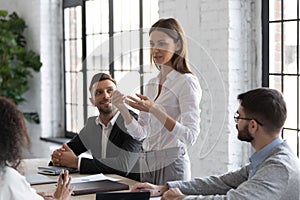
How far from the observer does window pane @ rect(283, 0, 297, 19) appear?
155 inches

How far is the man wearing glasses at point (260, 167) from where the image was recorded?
2.26 meters

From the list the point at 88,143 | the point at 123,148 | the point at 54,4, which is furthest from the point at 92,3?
the point at 123,148

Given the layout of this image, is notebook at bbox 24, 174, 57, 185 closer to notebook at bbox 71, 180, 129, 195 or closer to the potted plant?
notebook at bbox 71, 180, 129, 195

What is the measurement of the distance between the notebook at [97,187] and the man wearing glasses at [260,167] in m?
0.26

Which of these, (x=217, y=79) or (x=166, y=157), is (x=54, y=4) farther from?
(x=166, y=157)

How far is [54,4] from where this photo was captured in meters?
6.82

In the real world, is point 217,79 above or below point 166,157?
above

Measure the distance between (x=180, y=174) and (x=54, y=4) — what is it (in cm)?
429

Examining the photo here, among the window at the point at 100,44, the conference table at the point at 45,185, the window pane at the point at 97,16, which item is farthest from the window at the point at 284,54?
the window pane at the point at 97,16

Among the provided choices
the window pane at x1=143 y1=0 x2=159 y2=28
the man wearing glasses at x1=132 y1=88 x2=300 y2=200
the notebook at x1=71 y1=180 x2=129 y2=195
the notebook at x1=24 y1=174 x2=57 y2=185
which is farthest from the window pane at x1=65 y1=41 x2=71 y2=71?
the man wearing glasses at x1=132 y1=88 x2=300 y2=200

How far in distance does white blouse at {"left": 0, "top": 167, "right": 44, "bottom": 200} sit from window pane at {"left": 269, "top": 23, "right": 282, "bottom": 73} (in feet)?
8.04

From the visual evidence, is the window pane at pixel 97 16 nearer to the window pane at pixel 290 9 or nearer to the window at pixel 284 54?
the window at pixel 284 54

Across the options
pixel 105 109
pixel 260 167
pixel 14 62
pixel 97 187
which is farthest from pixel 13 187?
pixel 14 62

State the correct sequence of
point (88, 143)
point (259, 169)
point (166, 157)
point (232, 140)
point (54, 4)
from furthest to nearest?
point (54, 4)
point (232, 140)
point (88, 143)
point (166, 157)
point (259, 169)
